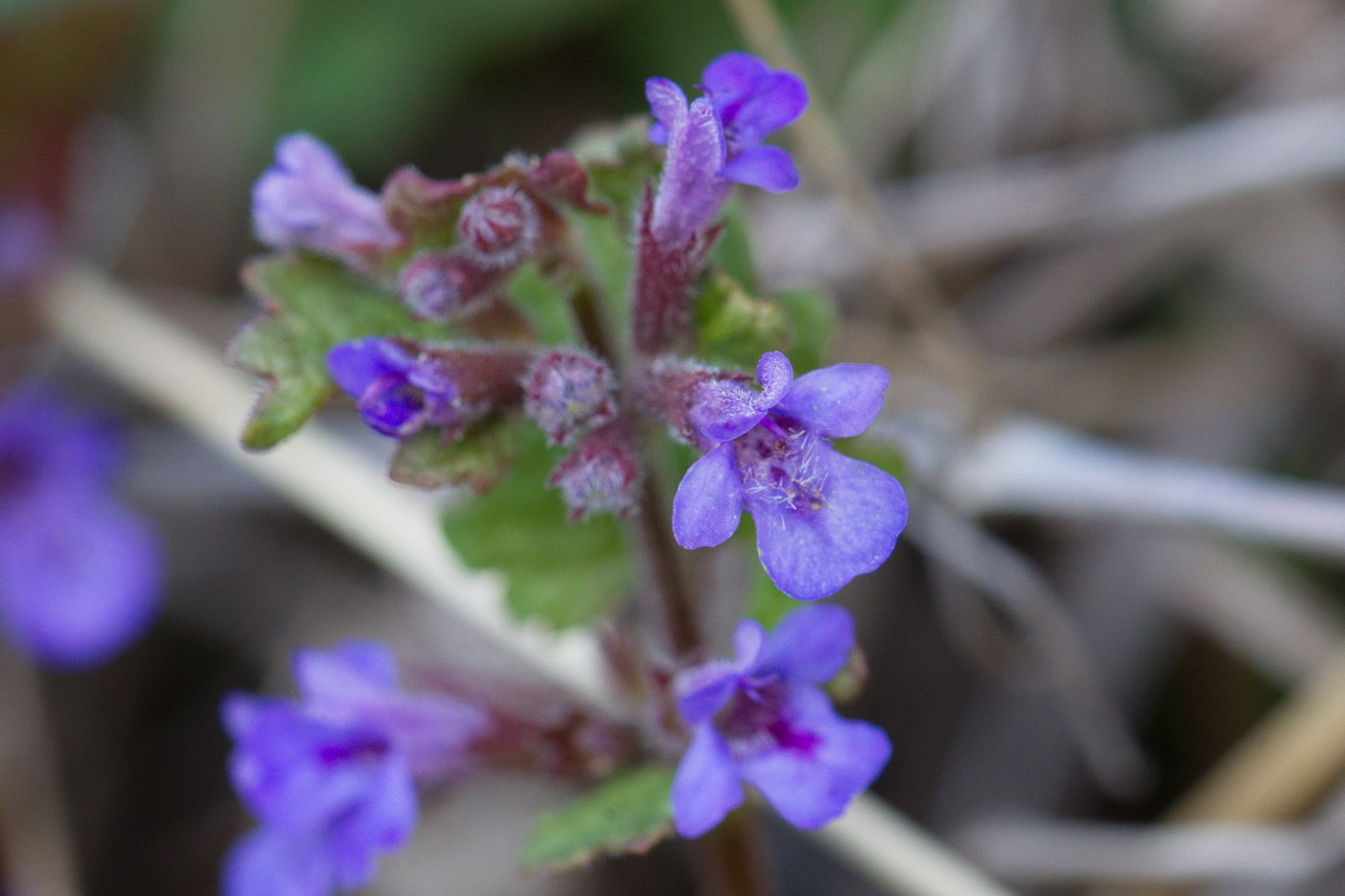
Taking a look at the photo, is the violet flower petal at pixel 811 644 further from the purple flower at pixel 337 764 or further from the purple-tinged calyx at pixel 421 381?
the purple flower at pixel 337 764

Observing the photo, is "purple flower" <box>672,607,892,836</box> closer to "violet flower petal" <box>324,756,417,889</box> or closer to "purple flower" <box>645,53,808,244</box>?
"violet flower petal" <box>324,756,417,889</box>

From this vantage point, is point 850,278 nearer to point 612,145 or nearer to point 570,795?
point 570,795

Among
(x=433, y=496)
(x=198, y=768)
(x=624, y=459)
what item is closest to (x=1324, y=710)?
(x=624, y=459)

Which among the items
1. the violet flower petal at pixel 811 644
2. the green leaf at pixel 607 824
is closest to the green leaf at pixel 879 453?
the violet flower petal at pixel 811 644

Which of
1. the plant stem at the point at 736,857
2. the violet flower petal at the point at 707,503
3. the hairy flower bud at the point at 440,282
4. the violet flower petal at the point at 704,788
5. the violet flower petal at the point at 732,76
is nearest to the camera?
the violet flower petal at the point at 707,503

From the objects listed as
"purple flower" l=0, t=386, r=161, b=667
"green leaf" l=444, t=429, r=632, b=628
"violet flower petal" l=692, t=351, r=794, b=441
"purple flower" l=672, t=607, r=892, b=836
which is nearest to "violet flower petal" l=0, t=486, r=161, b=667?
"purple flower" l=0, t=386, r=161, b=667

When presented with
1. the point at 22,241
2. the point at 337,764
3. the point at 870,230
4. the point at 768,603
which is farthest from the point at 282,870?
the point at 22,241
